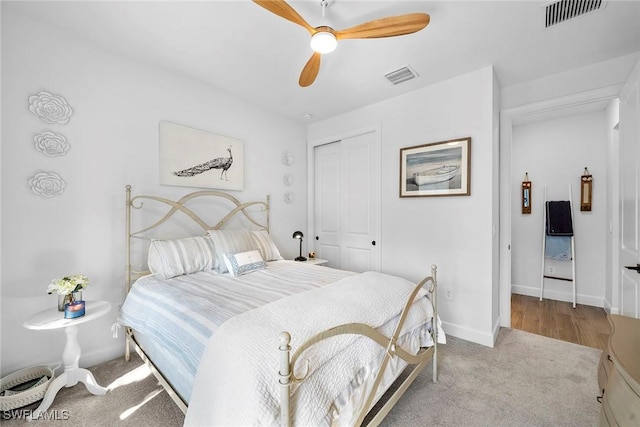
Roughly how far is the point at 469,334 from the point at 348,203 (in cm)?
211

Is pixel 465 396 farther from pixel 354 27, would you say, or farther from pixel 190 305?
pixel 354 27

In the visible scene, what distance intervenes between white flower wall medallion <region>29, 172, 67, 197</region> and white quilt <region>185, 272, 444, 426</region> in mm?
1942

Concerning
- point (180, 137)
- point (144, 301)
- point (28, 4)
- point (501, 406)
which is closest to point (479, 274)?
point (501, 406)

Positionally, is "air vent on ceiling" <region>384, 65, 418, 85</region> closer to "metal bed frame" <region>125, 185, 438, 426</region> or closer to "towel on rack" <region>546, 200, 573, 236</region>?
"metal bed frame" <region>125, 185, 438, 426</region>

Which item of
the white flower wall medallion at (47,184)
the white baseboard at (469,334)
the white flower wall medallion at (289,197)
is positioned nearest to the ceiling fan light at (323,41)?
the white flower wall medallion at (47,184)

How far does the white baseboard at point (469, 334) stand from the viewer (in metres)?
2.60

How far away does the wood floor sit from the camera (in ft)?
8.96

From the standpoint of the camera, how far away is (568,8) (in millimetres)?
1844

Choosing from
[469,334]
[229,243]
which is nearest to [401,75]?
[229,243]

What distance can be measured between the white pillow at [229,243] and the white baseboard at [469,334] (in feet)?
7.60

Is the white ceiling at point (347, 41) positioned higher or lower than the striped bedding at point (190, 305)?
higher

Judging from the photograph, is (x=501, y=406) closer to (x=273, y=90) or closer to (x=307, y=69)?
(x=307, y=69)

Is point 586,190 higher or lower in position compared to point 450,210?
higher

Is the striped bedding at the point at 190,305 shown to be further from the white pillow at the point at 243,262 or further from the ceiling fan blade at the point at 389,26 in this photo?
the ceiling fan blade at the point at 389,26
